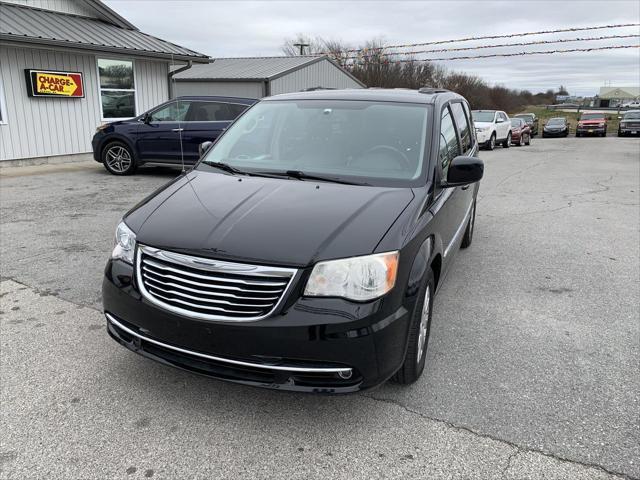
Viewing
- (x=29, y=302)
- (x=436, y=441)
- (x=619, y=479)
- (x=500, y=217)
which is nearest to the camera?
(x=619, y=479)

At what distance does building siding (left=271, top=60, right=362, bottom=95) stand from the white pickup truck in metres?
7.17

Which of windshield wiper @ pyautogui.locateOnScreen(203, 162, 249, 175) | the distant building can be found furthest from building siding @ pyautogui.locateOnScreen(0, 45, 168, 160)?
the distant building

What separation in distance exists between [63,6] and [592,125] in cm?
3302

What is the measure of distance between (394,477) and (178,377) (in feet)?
4.80

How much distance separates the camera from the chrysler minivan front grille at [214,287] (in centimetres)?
252

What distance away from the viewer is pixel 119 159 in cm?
1150

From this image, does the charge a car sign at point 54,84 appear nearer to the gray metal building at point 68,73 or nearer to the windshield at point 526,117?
the gray metal building at point 68,73

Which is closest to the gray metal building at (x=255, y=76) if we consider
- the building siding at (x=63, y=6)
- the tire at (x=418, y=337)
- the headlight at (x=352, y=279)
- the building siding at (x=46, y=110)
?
the building siding at (x=46, y=110)

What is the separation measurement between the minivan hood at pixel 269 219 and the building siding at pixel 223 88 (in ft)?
67.6

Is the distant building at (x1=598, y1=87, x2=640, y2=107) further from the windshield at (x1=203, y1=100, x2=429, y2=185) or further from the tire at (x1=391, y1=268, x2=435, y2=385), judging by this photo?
the tire at (x1=391, y1=268, x2=435, y2=385)

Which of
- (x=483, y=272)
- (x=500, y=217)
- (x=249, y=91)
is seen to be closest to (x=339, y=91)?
(x=483, y=272)

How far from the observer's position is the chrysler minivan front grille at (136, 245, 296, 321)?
2.52 metres

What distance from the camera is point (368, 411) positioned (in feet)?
9.66

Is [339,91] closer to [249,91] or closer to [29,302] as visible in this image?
[29,302]
